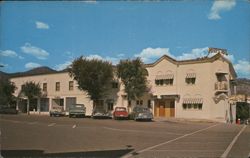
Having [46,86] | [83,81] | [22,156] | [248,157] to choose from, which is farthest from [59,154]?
[46,86]

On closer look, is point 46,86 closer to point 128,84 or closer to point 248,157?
point 128,84

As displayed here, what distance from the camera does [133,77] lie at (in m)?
49.4

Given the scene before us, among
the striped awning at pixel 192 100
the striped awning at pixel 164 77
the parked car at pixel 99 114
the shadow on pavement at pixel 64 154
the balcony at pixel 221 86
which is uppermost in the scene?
the striped awning at pixel 164 77

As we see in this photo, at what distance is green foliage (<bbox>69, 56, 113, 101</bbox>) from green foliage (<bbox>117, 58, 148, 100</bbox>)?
3.11 m

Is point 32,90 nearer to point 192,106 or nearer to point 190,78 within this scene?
point 190,78

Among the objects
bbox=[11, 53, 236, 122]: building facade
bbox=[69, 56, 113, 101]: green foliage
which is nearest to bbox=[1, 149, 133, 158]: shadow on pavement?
bbox=[11, 53, 236, 122]: building facade

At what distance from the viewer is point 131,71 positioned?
4928 cm

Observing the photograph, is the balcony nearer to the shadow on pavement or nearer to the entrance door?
the entrance door

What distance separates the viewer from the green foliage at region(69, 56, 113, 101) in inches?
2016

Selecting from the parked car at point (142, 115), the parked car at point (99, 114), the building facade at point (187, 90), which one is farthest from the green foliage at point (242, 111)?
the parked car at point (99, 114)

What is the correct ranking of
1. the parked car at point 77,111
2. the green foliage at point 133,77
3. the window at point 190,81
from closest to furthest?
1. the window at point 190,81
2. the parked car at point 77,111
3. the green foliage at point 133,77

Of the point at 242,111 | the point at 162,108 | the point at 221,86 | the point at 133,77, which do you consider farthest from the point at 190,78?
the point at 242,111

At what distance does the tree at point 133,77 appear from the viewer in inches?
1937

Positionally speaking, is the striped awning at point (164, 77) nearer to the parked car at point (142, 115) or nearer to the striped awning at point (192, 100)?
the striped awning at point (192, 100)
